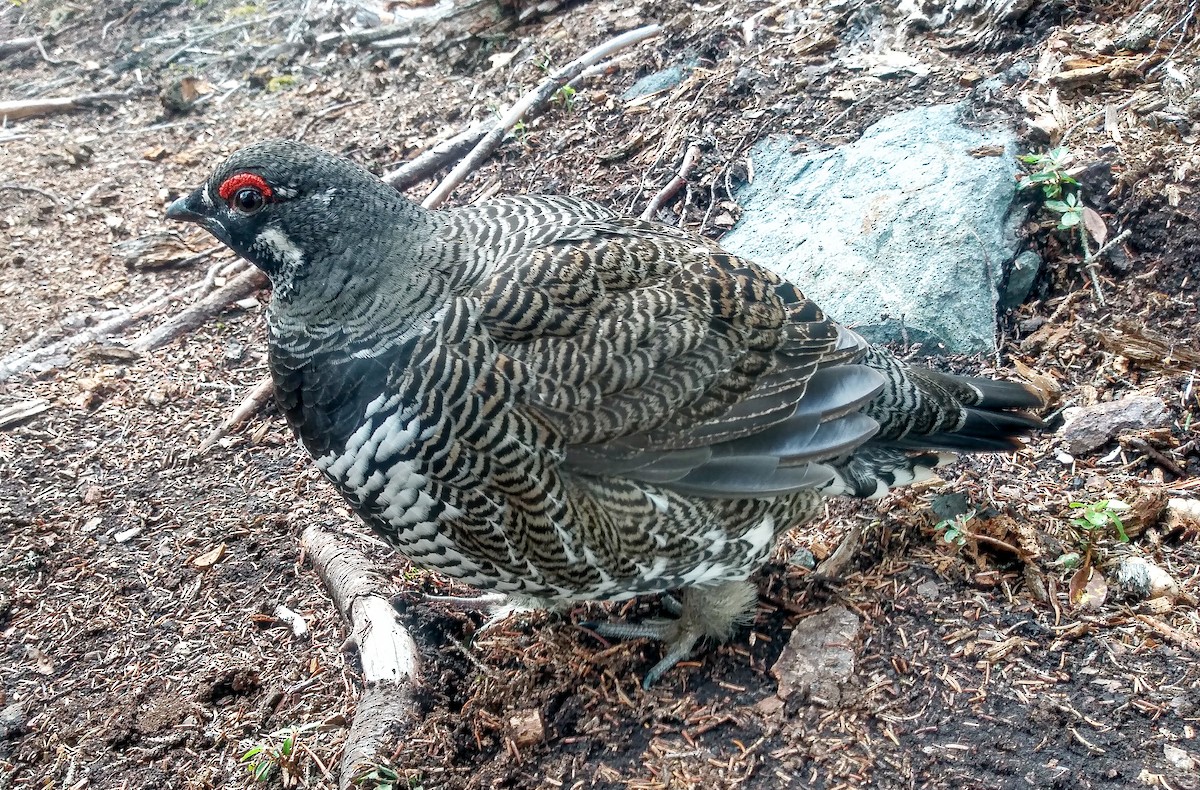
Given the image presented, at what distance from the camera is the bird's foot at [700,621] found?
3705 millimetres

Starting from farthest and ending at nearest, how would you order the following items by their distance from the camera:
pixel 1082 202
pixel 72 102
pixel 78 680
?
pixel 72 102 → pixel 1082 202 → pixel 78 680

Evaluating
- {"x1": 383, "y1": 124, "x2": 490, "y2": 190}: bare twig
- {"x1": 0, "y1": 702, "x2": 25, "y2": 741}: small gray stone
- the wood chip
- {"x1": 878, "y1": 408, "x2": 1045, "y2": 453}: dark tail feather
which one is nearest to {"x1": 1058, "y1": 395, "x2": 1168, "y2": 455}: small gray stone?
{"x1": 878, "y1": 408, "x2": 1045, "y2": 453}: dark tail feather

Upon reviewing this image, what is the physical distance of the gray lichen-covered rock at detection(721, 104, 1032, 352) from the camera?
15.3ft

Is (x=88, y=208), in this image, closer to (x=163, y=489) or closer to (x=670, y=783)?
(x=163, y=489)

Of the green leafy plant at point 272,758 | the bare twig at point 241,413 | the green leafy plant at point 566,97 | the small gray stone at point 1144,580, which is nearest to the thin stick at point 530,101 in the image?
the green leafy plant at point 566,97

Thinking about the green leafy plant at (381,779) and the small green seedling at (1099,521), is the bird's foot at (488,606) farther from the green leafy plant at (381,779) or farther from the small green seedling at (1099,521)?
the small green seedling at (1099,521)

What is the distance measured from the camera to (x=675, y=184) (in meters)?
5.60

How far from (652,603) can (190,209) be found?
2.47 m

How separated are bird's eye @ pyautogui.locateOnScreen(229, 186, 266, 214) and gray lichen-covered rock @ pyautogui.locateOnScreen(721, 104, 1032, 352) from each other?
2.65m

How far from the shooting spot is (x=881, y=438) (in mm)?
3809

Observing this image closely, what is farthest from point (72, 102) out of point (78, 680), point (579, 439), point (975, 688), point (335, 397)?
point (975, 688)

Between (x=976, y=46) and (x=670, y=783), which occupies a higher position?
(x=976, y=46)

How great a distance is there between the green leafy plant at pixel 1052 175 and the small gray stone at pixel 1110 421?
1.19 meters

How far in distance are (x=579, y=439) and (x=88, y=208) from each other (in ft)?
19.5
